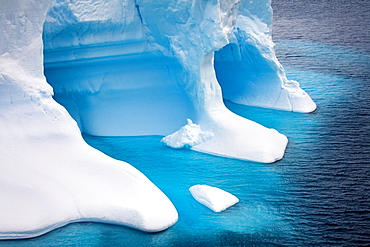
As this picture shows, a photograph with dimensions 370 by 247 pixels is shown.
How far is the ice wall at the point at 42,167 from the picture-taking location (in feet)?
22.9

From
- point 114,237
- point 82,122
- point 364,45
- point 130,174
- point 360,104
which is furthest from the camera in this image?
point 364,45

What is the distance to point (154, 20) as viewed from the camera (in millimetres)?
10180

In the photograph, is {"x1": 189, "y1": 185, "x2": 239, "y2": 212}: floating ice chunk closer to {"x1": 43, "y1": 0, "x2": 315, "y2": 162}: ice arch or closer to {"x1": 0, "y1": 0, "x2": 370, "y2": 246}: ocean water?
{"x1": 0, "y1": 0, "x2": 370, "y2": 246}: ocean water

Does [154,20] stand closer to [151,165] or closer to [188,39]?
[188,39]

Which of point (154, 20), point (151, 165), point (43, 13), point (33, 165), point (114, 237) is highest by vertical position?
point (43, 13)

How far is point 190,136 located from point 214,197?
8.31 feet

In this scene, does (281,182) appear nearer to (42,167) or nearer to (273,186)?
(273,186)

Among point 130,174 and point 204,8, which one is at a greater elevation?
point 204,8

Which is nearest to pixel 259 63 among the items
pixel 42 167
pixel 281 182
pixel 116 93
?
pixel 116 93

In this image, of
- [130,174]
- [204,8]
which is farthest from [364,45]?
[130,174]

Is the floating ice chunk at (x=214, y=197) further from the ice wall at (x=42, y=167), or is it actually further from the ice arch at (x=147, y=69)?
the ice arch at (x=147, y=69)

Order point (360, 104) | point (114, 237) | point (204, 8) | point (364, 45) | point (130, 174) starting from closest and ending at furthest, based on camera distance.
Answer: point (114, 237), point (130, 174), point (204, 8), point (360, 104), point (364, 45)

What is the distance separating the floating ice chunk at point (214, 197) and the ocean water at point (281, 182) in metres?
0.09

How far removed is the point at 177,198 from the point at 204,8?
3669 millimetres
